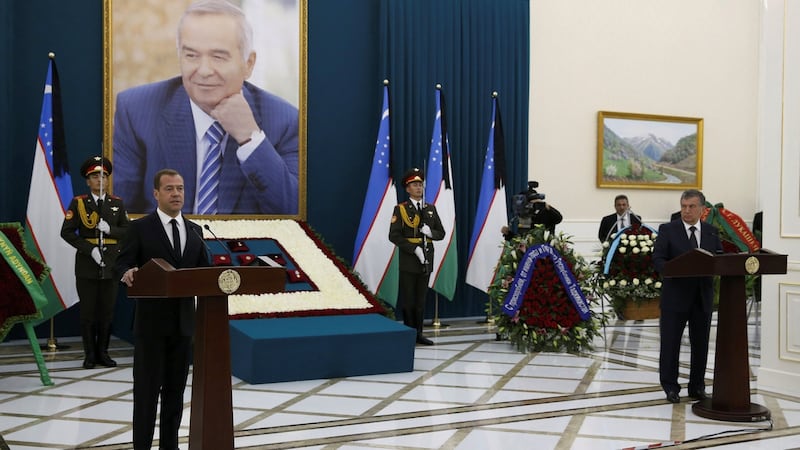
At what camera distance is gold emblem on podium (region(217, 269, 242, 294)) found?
323 centimetres

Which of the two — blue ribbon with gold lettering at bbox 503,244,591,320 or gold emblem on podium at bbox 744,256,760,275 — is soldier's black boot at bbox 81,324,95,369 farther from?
gold emblem on podium at bbox 744,256,760,275

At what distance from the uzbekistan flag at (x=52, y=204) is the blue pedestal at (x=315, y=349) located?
6.01ft

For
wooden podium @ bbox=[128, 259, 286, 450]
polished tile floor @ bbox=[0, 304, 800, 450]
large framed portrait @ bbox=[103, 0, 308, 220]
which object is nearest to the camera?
wooden podium @ bbox=[128, 259, 286, 450]

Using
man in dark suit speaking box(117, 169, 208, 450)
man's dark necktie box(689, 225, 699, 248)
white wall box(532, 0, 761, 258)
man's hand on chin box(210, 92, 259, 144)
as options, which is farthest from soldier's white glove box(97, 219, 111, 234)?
white wall box(532, 0, 761, 258)

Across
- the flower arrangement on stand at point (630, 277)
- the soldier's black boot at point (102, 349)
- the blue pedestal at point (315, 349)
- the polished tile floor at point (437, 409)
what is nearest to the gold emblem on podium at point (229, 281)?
the polished tile floor at point (437, 409)

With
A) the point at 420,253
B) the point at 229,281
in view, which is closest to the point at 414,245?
the point at 420,253

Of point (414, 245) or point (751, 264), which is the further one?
point (414, 245)

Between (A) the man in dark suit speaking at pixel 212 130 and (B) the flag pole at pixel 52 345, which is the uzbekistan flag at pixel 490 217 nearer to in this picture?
(A) the man in dark suit speaking at pixel 212 130

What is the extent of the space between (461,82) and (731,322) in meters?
5.41

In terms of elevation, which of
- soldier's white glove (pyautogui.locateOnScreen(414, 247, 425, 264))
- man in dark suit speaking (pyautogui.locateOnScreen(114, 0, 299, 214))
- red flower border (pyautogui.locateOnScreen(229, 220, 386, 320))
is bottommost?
red flower border (pyautogui.locateOnScreen(229, 220, 386, 320))

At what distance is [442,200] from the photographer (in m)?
8.77

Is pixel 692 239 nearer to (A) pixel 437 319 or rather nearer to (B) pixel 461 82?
(A) pixel 437 319

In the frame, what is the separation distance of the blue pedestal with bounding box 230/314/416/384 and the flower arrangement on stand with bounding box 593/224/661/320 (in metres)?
2.41

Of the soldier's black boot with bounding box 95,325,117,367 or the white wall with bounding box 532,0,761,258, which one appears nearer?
the soldier's black boot with bounding box 95,325,117,367
